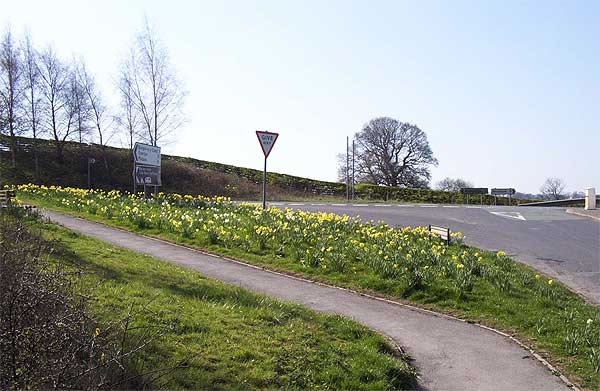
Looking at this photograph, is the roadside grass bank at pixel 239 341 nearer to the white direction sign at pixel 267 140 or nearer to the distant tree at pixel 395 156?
the white direction sign at pixel 267 140

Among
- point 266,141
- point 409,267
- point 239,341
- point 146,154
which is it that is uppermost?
point 266,141

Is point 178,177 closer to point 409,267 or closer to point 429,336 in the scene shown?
point 409,267

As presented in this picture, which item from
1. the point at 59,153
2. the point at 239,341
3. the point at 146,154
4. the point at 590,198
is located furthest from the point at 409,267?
the point at 59,153

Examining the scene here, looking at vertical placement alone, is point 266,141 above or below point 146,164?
above

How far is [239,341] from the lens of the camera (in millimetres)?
4969

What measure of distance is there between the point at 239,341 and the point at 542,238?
12184 mm

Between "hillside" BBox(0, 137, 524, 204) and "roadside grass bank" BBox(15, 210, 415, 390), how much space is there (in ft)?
94.3

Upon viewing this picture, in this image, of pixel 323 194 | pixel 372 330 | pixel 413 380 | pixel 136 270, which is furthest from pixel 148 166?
pixel 323 194

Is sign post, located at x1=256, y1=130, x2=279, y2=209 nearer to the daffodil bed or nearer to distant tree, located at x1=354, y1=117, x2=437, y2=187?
the daffodil bed

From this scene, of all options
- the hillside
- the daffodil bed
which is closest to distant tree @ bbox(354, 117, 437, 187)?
the hillside

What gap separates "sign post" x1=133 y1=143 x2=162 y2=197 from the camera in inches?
761

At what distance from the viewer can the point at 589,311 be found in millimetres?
7219

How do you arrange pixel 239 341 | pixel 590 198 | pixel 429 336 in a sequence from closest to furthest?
1. pixel 239 341
2. pixel 429 336
3. pixel 590 198

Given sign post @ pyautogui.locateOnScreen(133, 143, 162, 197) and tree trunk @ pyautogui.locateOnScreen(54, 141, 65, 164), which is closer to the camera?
sign post @ pyautogui.locateOnScreen(133, 143, 162, 197)
